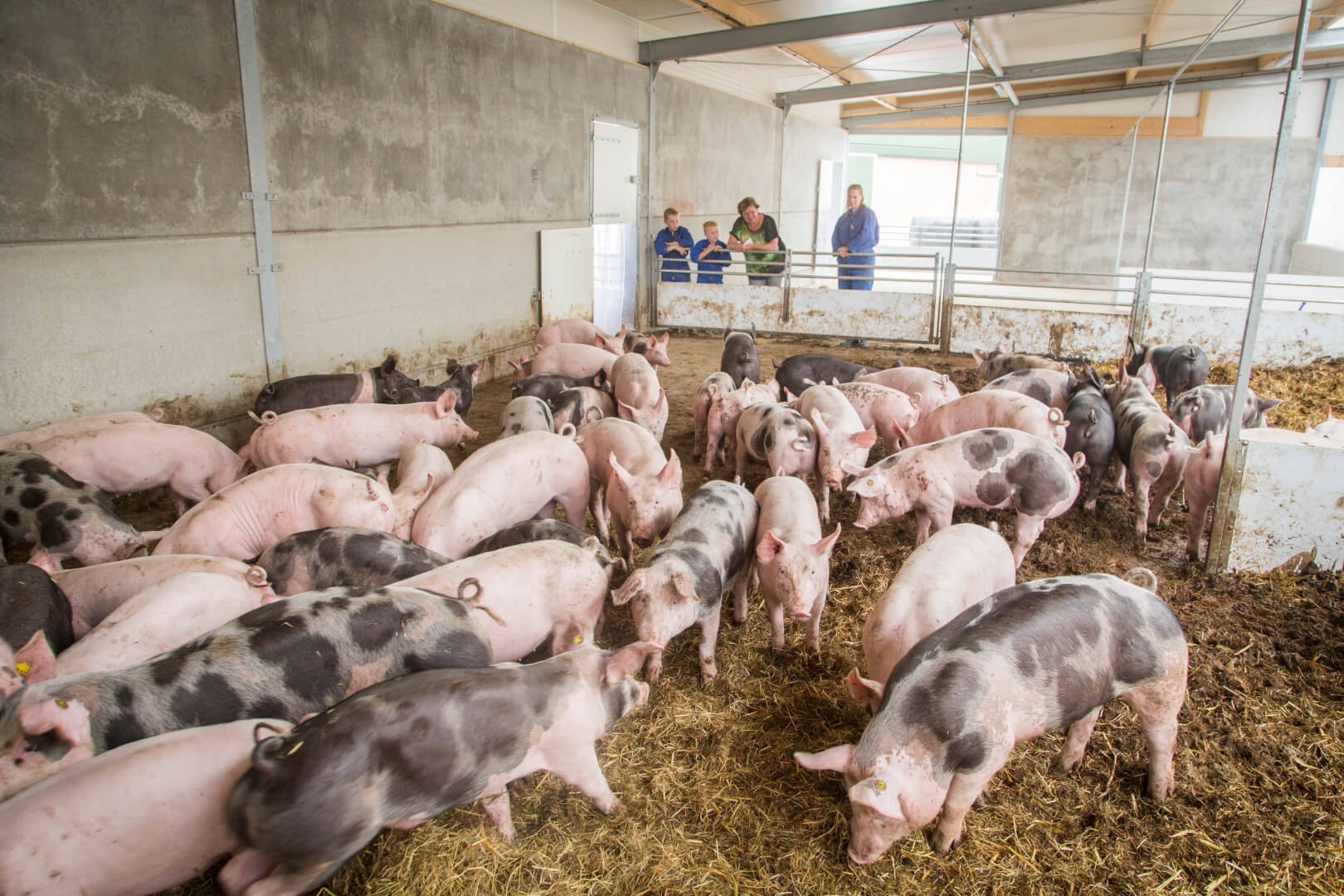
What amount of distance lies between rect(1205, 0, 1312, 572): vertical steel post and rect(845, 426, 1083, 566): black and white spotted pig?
0.68m

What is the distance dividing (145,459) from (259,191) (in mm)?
2390

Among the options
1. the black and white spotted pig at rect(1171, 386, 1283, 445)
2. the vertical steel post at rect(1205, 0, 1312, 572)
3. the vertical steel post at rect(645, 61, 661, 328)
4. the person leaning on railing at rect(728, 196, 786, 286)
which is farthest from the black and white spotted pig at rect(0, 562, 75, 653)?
the vertical steel post at rect(645, 61, 661, 328)

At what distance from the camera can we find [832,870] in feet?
8.42

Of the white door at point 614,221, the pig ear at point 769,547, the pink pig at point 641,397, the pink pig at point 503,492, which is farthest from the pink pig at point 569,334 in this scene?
the pig ear at point 769,547

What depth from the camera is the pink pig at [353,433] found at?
506cm

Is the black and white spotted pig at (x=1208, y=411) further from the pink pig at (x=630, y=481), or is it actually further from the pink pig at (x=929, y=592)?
the pink pig at (x=630, y=481)

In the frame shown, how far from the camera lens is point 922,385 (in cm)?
639

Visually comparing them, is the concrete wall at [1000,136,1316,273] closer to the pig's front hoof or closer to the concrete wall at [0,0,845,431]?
the concrete wall at [0,0,845,431]

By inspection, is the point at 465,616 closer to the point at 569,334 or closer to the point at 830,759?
the point at 830,759

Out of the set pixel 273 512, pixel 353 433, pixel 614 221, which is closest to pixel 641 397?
pixel 353 433

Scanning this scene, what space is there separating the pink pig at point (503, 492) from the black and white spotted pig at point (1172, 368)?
16.2ft

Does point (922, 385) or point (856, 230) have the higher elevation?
point (856, 230)

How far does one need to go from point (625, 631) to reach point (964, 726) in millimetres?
1854

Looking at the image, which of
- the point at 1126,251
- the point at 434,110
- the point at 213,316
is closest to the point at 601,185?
the point at 434,110
